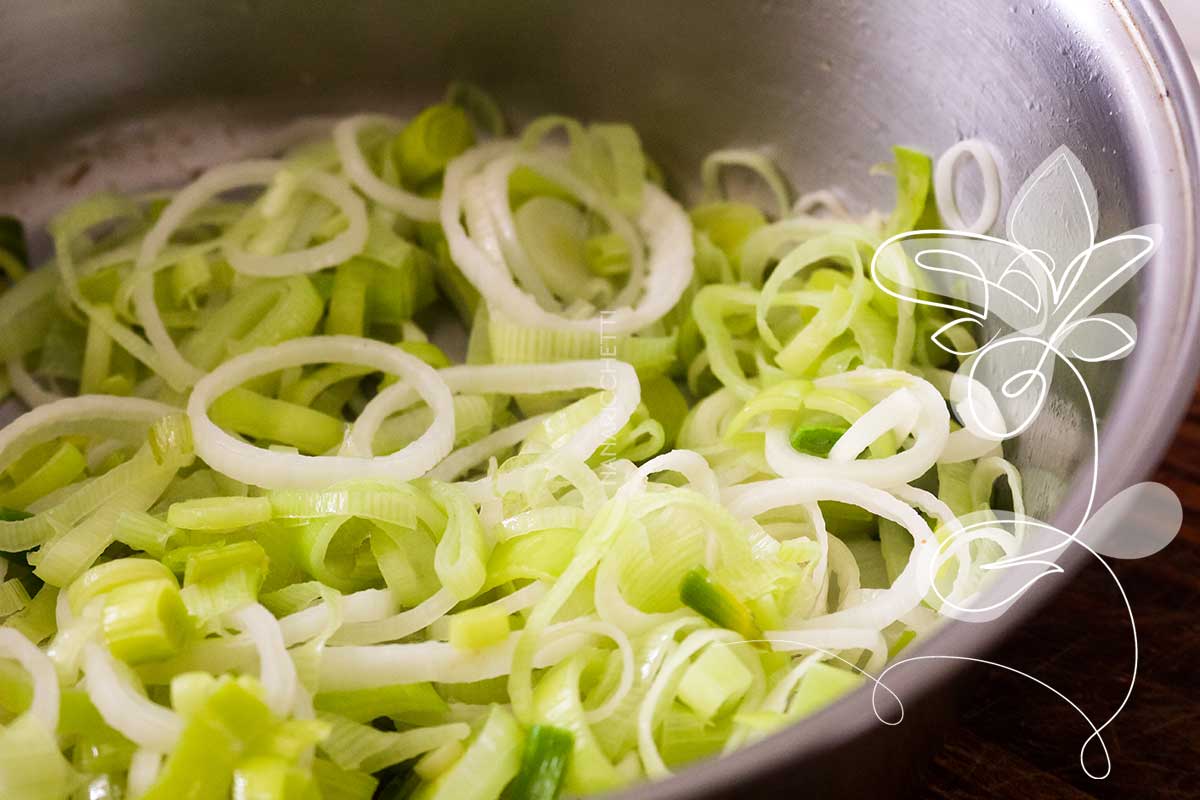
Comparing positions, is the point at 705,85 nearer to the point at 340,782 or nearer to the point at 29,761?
the point at 340,782

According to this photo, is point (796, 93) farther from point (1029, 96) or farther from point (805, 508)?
point (805, 508)

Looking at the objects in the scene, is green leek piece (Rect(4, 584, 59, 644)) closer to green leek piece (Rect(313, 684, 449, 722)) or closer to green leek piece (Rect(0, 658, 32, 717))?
green leek piece (Rect(0, 658, 32, 717))

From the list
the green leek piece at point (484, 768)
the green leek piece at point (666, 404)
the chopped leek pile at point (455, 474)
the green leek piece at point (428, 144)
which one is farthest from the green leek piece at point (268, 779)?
the green leek piece at point (428, 144)

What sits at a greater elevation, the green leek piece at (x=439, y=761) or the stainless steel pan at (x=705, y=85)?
the stainless steel pan at (x=705, y=85)

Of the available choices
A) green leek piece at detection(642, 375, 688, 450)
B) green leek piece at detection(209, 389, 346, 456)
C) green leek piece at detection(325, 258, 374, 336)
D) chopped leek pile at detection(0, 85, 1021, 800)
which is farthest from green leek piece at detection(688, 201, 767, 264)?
green leek piece at detection(209, 389, 346, 456)

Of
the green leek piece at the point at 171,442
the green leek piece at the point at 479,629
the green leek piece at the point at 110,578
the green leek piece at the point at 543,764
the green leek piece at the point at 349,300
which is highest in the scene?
the green leek piece at the point at 349,300

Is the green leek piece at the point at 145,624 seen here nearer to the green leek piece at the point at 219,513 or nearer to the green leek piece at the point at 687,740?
the green leek piece at the point at 219,513
